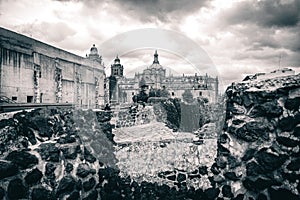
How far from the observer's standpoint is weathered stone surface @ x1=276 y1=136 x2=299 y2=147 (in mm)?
4156

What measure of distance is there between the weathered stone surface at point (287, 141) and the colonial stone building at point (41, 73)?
16.5 m

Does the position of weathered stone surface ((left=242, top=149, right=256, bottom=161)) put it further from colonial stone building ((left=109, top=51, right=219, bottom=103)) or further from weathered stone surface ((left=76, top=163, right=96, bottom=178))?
colonial stone building ((left=109, top=51, right=219, bottom=103))

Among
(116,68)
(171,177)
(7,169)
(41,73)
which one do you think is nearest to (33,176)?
(7,169)

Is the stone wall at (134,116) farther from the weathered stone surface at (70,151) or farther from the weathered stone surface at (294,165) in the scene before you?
the weathered stone surface at (294,165)

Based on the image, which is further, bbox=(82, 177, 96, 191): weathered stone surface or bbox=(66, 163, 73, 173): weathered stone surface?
bbox=(82, 177, 96, 191): weathered stone surface

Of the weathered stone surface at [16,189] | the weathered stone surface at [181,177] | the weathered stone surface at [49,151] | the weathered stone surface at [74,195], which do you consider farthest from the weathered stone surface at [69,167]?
the weathered stone surface at [181,177]

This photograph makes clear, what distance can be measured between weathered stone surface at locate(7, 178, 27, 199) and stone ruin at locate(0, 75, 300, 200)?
0.01 meters

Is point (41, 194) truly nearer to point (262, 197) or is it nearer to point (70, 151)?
point (70, 151)

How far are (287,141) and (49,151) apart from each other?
4238 mm

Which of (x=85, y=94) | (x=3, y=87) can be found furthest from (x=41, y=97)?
(x=85, y=94)

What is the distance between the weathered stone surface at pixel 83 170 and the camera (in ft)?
16.1

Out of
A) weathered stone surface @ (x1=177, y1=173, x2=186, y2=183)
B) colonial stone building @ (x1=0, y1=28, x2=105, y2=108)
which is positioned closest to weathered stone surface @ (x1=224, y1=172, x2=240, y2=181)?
weathered stone surface @ (x1=177, y1=173, x2=186, y2=183)

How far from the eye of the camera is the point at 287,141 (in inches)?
166

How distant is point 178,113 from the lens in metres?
17.7
